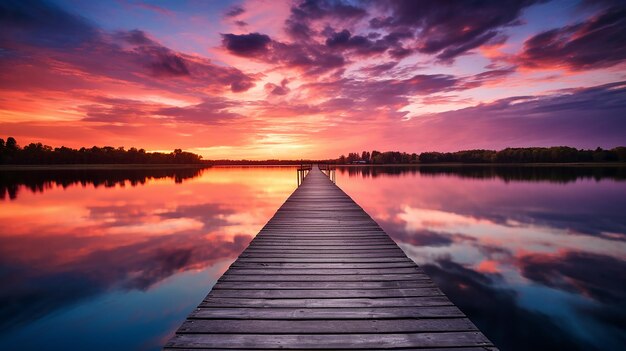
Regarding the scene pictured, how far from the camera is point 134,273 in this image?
8.73 metres

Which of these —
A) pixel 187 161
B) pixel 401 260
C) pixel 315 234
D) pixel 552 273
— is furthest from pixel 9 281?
pixel 187 161

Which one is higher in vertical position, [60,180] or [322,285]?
[322,285]

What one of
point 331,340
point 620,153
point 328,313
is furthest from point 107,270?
point 620,153

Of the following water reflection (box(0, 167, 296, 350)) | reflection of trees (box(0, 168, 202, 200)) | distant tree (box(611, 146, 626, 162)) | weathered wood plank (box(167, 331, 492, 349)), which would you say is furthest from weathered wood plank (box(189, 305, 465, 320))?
distant tree (box(611, 146, 626, 162))

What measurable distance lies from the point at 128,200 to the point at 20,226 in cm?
908

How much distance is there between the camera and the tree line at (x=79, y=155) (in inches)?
3738

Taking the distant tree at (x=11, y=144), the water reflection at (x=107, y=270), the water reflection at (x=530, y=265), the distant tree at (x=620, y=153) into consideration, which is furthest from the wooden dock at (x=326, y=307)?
the distant tree at (x=11, y=144)

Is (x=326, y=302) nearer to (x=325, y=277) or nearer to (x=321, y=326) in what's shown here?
(x=321, y=326)

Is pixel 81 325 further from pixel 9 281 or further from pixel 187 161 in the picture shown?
pixel 187 161

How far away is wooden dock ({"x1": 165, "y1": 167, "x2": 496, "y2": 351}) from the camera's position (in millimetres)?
2910

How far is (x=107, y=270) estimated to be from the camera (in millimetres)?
9016

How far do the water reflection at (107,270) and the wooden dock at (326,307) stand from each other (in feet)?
9.34

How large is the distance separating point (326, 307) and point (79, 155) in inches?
5149

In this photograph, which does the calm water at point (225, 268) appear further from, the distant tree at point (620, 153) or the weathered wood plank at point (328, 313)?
the distant tree at point (620, 153)
